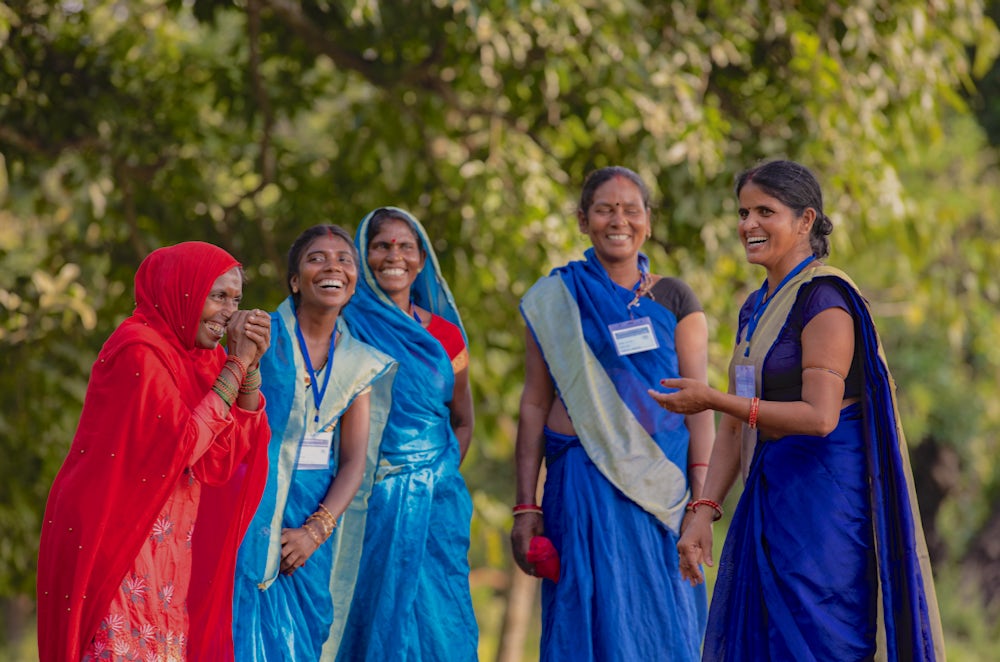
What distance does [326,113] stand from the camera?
11258 mm

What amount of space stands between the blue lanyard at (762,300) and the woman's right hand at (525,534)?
1073 millimetres

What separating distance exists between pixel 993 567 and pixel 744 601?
13.5 metres

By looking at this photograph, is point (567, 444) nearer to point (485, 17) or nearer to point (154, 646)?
point (154, 646)

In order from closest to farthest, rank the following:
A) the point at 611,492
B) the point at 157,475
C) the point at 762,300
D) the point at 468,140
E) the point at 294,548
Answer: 1. the point at 157,475
2. the point at 762,300
3. the point at 294,548
4. the point at 611,492
5. the point at 468,140

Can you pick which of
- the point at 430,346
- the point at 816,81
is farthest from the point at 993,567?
the point at 430,346

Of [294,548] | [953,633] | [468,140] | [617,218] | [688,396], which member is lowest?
[953,633]

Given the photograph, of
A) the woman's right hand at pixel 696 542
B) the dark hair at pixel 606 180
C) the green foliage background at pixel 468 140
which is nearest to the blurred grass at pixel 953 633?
the green foliage background at pixel 468 140

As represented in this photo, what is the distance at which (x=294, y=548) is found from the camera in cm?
398

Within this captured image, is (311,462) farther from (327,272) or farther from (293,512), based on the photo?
(327,272)

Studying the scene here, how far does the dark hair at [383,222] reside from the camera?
450 centimetres

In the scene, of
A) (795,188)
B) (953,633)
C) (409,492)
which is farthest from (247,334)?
(953,633)

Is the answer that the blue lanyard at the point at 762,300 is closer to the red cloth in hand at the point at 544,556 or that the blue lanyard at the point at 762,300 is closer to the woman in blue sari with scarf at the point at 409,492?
the red cloth in hand at the point at 544,556

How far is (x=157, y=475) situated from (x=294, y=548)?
2.39ft

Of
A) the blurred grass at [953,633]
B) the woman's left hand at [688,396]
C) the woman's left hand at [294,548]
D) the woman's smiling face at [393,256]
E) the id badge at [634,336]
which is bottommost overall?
the blurred grass at [953,633]
